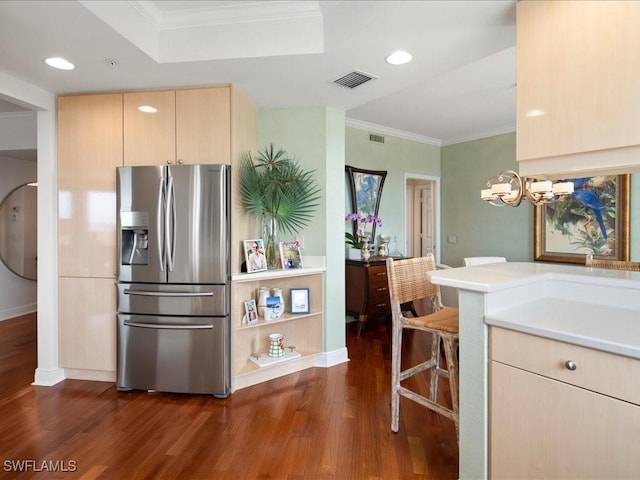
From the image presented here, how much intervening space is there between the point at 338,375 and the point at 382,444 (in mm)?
964

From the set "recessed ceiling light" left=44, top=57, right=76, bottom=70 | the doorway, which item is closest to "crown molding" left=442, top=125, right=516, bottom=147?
the doorway

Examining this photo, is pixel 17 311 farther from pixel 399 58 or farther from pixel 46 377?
pixel 399 58

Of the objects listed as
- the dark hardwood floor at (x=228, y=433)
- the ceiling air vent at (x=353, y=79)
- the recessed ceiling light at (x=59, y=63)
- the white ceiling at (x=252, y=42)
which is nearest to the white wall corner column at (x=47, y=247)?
the dark hardwood floor at (x=228, y=433)

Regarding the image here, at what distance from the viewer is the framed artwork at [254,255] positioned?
2.75 m

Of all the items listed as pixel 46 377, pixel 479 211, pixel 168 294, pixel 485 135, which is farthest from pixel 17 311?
pixel 485 135

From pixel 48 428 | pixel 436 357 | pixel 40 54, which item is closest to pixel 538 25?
pixel 436 357

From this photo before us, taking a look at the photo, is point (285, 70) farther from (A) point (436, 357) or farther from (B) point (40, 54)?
(A) point (436, 357)

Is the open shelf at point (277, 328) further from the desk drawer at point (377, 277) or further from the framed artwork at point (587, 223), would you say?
the framed artwork at point (587, 223)

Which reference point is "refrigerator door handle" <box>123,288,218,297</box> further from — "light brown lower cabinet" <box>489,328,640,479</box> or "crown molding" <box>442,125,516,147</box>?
"crown molding" <box>442,125,516,147</box>

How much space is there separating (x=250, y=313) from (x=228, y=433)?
0.91 meters

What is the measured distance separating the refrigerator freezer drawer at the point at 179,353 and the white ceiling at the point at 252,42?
5.85 feet

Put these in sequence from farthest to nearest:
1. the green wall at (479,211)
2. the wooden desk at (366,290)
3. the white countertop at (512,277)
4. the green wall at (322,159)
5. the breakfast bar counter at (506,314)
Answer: the green wall at (479,211) < the wooden desk at (366,290) < the green wall at (322,159) < the white countertop at (512,277) < the breakfast bar counter at (506,314)

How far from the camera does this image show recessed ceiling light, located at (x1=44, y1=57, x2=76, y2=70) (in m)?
2.22

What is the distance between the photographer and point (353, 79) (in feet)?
8.39
